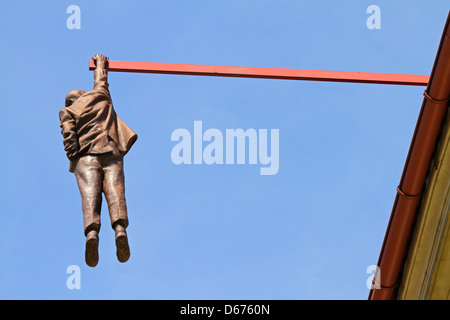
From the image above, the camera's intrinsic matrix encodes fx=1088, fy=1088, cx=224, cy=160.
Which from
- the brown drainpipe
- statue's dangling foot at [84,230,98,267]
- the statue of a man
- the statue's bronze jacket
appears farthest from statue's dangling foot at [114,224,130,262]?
the brown drainpipe

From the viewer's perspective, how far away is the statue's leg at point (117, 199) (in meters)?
11.5

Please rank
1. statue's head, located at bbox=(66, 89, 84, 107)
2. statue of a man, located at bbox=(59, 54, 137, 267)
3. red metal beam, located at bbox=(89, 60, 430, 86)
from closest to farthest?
statue of a man, located at bbox=(59, 54, 137, 267) < statue's head, located at bbox=(66, 89, 84, 107) < red metal beam, located at bbox=(89, 60, 430, 86)

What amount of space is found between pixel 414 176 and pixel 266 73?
2263mm

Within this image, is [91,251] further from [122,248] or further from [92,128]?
[92,128]

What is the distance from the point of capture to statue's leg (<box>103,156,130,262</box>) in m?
11.5

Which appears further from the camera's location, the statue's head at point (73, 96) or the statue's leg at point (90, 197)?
the statue's head at point (73, 96)

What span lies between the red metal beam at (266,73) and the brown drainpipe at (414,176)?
0.57 m

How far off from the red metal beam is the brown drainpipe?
574 millimetres

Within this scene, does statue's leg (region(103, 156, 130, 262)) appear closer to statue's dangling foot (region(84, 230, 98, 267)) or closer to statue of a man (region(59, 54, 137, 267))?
statue of a man (region(59, 54, 137, 267))

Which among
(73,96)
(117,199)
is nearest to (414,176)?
(117,199)

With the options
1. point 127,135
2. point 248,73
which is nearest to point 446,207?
point 248,73

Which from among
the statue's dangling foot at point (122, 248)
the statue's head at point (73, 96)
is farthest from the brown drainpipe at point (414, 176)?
the statue's head at point (73, 96)

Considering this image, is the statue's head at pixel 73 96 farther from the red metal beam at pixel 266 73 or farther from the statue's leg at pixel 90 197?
the statue's leg at pixel 90 197
